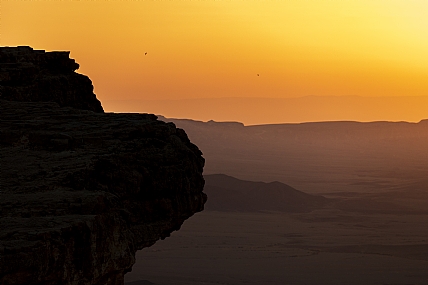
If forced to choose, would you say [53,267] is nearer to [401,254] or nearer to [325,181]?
[401,254]

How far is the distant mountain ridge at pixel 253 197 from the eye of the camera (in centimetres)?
11600

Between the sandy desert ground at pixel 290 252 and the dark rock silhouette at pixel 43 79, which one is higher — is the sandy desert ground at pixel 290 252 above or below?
below

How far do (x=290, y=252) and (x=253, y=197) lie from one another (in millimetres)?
42925

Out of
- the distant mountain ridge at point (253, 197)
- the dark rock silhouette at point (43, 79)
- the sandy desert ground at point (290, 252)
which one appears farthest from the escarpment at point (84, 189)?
the distant mountain ridge at point (253, 197)

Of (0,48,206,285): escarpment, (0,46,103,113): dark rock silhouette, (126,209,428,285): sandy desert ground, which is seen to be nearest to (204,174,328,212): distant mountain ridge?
(126,209,428,285): sandy desert ground

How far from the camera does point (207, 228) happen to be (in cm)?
9394

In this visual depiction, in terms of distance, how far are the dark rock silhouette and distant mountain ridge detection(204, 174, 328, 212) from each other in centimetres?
9123

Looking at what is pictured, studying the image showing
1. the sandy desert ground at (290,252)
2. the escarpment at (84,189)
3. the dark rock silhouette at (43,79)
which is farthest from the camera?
the sandy desert ground at (290,252)

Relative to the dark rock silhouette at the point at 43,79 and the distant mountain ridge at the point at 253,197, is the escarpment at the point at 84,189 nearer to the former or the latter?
the dark rock silhouette at the point at 43,79

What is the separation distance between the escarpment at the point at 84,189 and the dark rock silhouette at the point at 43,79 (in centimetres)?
36

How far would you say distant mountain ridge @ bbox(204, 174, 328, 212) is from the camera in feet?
381

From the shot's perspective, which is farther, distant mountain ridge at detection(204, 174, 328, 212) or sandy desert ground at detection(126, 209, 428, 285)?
distant mountain ridge at detection(204, 174, 328, 212)

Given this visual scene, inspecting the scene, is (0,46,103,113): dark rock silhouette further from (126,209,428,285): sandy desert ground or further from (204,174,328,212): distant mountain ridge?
(204,174,328,212): distant mountain ridge

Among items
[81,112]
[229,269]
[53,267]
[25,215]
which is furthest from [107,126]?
[229,269]
